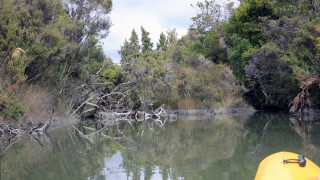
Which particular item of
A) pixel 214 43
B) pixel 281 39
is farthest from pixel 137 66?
pixel 281 39

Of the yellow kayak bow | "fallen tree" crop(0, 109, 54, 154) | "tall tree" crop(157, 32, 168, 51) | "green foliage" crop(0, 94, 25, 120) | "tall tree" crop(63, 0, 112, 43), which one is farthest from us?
"tall tree" crop(157, 32, 168, 51)

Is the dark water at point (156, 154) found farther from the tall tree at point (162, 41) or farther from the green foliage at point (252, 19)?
the tall tree at point (162, 41)

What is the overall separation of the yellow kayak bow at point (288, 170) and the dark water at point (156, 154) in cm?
279

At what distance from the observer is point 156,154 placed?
1355 cm

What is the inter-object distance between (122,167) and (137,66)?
856 inches

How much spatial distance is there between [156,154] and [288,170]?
7.58 meters

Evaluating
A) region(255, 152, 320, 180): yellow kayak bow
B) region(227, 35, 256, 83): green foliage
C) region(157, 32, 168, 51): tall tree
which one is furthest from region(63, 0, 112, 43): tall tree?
region(157, 32, 168, 51): tall tree

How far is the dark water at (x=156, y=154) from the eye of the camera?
34.5 feet

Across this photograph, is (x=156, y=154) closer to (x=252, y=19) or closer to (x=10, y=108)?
(x=10, y=108)

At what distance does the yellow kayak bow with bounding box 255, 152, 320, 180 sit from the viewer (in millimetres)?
6069

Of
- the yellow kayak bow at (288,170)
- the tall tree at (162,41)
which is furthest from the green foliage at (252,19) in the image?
the tall tree at (162,41)

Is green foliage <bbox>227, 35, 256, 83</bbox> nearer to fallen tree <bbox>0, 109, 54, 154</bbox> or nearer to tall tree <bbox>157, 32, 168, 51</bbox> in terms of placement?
fallen tree <bbox>0, 109, 54, 154</bbox>

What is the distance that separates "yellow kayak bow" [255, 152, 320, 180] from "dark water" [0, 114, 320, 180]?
2.79 meters

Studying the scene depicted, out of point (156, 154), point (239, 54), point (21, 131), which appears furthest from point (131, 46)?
point (156, 154)
